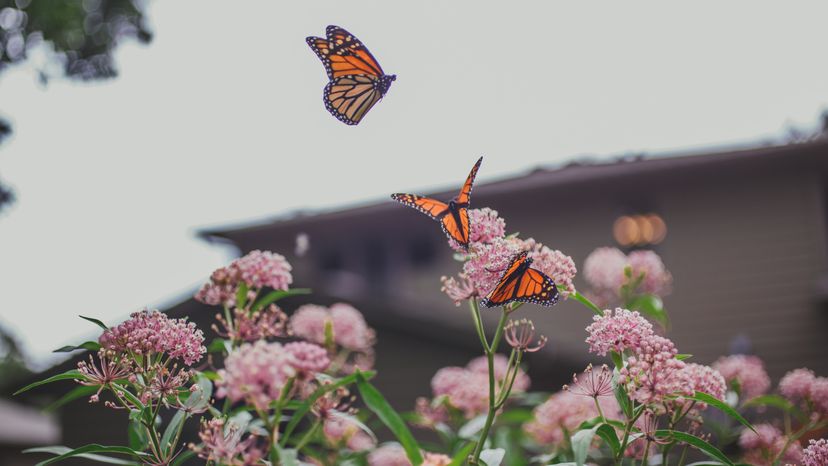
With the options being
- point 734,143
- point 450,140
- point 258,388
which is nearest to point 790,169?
point 734,143

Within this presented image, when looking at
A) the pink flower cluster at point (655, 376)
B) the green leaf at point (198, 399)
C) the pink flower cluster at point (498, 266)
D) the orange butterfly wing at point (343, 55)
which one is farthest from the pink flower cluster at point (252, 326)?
the pink flower cluster at point (655, 376)

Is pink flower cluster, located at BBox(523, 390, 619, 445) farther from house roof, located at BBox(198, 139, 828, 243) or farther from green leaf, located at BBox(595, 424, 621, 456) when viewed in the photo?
house roof, located at BBox(198, 139, 828, 243)

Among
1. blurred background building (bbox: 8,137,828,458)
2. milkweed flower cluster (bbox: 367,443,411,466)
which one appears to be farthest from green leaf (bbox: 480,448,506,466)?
blurred background building (bbox: 8,137,828,458)

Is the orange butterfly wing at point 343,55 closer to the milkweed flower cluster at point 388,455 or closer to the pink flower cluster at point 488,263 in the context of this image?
the pink flower cluster at point 488,263

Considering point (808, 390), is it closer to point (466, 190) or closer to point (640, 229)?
point (466, 190)

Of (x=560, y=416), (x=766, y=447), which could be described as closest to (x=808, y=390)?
(x=766, y=447)

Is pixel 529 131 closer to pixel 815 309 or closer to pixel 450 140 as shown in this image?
pixel 450 140
